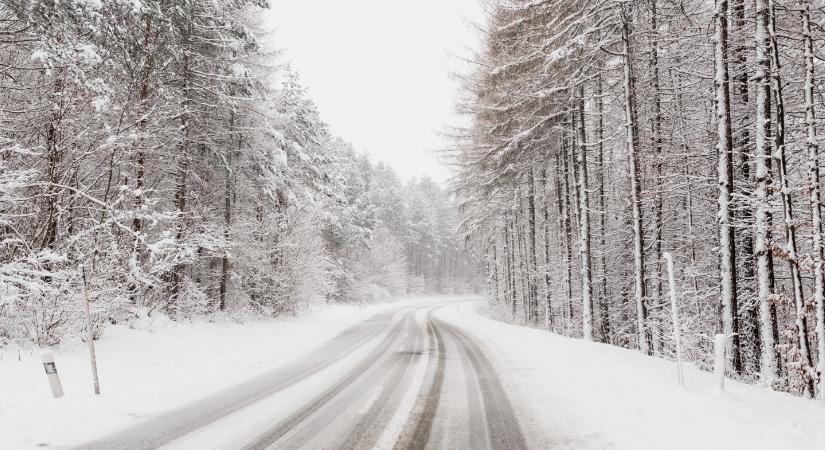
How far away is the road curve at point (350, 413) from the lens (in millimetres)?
4633

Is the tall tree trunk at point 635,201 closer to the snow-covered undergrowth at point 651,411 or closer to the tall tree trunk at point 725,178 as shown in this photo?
the tall tree trunk at point 725,178

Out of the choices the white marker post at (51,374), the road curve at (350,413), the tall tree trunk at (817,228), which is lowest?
the road curve at (350,413)

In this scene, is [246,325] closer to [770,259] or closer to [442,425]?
[442,425]

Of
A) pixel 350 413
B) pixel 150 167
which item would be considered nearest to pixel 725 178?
pixel 350 413

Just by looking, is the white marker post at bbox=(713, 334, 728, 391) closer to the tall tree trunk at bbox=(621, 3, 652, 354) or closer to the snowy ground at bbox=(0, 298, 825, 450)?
the snowy ground at bbox=(0, 298, 825, 450)

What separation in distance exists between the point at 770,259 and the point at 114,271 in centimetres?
1349

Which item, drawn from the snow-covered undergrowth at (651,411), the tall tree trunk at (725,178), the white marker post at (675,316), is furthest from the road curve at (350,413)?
the tall tree trunk at (725,178)

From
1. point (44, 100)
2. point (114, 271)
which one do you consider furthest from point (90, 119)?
point (114, 271)

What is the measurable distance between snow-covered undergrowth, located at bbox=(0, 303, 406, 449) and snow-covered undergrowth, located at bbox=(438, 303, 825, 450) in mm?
5334

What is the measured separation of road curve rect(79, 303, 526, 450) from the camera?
4.63 metres

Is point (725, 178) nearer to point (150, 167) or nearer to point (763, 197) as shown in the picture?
point (763, 197)

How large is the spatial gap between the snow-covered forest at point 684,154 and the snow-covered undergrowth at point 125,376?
32.3 feet

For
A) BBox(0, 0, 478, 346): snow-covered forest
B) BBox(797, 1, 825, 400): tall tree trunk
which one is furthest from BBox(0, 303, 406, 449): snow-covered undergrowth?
BBox(797, 1, 825, 400): tall tree trunk

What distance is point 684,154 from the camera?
8.77 m
